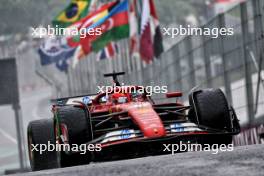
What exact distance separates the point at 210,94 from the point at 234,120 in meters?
0.44

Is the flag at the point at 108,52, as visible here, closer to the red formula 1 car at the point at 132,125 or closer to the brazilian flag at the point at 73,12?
the brazilian flag at the point at 73,12

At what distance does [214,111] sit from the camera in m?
11.6

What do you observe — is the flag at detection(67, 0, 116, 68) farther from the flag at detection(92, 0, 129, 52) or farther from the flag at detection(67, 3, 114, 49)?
the flag at detection(92, 0, 129, 52)

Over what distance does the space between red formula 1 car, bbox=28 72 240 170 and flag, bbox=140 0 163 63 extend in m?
10.9

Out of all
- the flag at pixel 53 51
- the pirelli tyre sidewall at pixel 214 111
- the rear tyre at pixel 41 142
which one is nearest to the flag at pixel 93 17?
the flag at pixel 53 51

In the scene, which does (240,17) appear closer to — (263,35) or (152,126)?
(263,35)

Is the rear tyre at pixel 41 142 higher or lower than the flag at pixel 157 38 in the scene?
lower

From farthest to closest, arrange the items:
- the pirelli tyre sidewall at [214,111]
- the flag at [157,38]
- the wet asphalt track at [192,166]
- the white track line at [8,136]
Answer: the white track line at [8,136]
the flag at [157,38]
the pirelli tyre sidewall at [214,111]
the wet asphalt track at [192,166]

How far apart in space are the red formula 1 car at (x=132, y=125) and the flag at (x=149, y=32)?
1095 centimetres

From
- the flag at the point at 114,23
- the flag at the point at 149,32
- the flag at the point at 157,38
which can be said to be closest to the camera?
the flag at the point at 157,38

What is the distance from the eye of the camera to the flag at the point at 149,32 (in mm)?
23653

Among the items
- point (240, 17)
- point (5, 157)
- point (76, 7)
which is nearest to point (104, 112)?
point (240, 17)

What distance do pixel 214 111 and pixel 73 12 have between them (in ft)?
62.0

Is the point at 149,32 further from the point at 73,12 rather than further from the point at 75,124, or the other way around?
the point at 75,124
